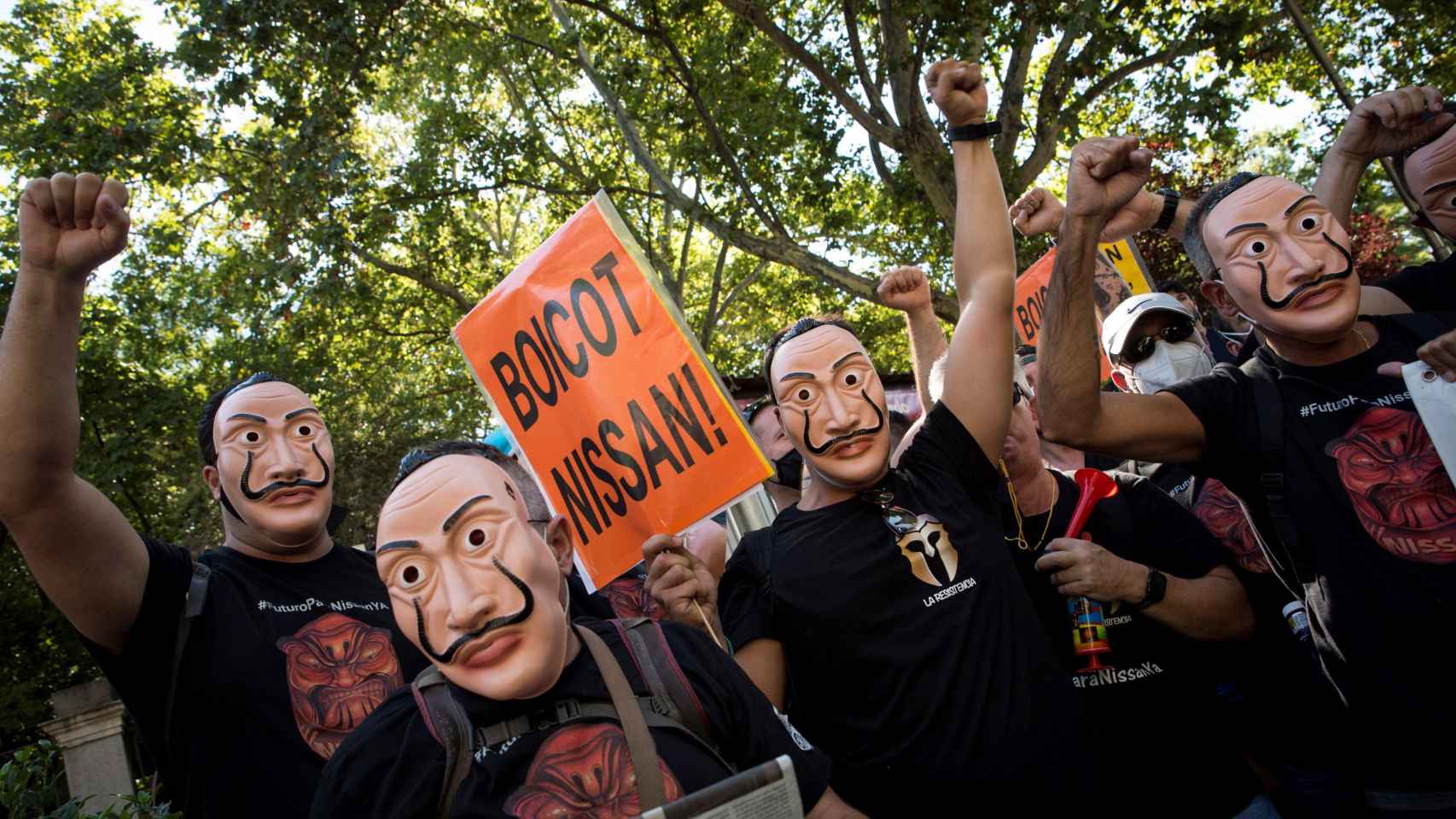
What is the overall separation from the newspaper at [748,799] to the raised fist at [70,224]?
1.84 m

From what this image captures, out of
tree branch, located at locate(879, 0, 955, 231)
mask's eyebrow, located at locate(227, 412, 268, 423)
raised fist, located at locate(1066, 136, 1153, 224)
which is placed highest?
tree branch, located at locate(879, 0, 955, 231)

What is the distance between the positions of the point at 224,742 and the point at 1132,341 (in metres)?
3.75

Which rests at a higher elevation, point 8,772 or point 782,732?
point 8,772

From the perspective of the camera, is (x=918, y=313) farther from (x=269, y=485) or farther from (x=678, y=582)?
(x=269, y=485)

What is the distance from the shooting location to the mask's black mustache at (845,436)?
2.93 meters

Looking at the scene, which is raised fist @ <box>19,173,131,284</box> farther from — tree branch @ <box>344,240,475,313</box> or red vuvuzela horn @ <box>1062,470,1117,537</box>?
tree branch @ <box>344,240,475,313</box>

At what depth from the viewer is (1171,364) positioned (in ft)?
14.4

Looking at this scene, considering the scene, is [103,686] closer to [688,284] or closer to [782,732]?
[782,732]

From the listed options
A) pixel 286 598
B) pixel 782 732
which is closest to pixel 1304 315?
pixel 782 732

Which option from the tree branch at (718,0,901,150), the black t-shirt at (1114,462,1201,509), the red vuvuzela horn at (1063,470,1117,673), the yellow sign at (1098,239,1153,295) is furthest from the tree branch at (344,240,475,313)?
the red vuvuzela horn at (1063,470,1117,673)

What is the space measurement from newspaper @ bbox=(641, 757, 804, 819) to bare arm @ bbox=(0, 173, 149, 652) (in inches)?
64.5

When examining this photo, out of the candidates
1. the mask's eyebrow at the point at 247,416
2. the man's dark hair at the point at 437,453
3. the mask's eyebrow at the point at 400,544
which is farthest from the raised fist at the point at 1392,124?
the mask's eyebrow at the point at 247,416

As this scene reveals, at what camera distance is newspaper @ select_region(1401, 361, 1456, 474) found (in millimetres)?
2355

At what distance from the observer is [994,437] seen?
290 cm
